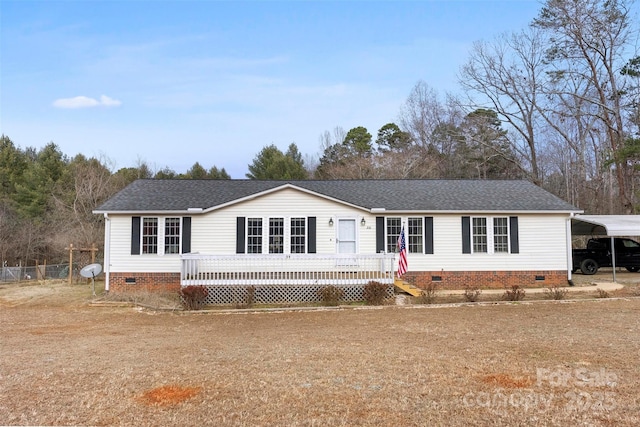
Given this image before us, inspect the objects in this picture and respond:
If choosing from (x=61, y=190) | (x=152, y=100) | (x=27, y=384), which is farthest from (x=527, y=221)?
(x=61, y=190)

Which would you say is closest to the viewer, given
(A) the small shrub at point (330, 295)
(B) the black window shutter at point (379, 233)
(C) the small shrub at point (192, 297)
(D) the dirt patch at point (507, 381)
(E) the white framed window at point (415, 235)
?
(D) the dirt patch at point (507, 381)

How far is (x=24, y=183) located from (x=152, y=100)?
16.6 meters

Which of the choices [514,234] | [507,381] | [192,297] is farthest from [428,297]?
[507,381]

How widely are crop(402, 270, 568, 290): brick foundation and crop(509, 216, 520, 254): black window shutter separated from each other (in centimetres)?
84

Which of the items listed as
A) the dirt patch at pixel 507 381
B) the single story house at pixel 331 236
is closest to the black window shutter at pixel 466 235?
the single story house at pixel 331 236

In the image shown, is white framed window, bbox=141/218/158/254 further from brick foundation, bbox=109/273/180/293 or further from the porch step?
the porch step

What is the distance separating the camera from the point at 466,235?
622 inches

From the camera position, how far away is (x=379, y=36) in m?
18.3

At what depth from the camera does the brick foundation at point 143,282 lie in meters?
14.8

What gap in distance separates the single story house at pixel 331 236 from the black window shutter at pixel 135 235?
3cm

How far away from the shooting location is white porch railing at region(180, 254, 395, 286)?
1357 centimetres

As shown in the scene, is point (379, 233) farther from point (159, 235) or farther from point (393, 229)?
point (159, 235)

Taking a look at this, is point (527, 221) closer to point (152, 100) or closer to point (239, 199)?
point (239, 199)

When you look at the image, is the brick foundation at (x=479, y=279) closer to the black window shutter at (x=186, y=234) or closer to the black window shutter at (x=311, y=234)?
the black window shutter at (x=311, y=234)
